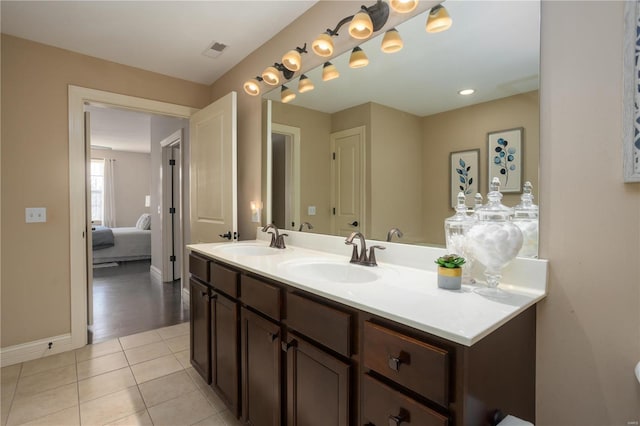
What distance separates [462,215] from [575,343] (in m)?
0.56

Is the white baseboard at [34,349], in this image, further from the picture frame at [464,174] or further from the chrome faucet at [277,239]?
the picture frame at [464,174]

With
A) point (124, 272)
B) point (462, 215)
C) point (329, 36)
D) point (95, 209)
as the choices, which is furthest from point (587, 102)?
point (95, 209)

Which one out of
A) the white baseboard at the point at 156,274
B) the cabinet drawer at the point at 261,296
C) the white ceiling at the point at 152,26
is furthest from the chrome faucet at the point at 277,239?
the white baseboard at the point at 156,274

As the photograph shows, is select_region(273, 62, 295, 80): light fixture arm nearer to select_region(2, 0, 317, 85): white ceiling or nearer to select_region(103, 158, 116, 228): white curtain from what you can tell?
select_region(2, 0, 317, 85): white ceiling

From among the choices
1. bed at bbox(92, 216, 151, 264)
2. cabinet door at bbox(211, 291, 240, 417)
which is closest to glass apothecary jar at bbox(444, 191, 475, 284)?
cabinet door at bbox(211, 291, 240, 417)

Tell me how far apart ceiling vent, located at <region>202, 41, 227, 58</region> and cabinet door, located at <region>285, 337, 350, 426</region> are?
2365 mm

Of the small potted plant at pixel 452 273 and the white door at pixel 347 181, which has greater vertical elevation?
the white door at pixel 347 181

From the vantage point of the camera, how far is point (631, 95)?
0.91 meters

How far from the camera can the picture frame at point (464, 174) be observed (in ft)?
4.27

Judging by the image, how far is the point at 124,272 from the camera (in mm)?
5336

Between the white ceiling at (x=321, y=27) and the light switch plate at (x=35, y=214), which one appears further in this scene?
the light switch plate at (x=35, y=214)

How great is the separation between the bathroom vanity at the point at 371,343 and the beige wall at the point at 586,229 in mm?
81

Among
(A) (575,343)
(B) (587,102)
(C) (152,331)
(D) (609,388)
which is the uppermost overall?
(B) (587,102)

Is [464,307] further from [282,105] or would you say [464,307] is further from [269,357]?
[282,105]
